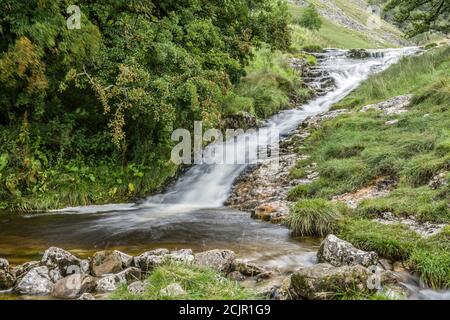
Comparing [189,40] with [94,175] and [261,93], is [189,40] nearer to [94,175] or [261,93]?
[94,175]

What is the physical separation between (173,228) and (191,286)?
4259 mm

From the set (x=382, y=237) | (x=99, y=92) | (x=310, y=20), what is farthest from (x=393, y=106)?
(x=310, y=20)

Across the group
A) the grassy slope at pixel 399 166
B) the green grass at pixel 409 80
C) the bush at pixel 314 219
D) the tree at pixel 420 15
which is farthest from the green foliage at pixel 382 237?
the tree at pixel 420 15

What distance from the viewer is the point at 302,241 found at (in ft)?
27.2

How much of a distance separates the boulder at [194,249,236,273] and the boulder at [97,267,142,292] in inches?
34.0

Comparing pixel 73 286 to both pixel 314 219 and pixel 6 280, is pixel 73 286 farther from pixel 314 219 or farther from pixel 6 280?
pixel 314 219

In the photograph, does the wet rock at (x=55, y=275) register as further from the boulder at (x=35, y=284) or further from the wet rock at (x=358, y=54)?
the wet rock at (x=358, y=54)

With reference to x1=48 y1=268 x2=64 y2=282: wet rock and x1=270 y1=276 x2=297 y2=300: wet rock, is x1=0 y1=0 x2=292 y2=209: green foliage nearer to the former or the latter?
x1=48 y1=268 x2=64 y2=282: wet rock

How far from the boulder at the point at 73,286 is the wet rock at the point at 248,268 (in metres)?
1.97

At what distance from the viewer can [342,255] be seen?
6633 mm

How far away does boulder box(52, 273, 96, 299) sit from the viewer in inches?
221

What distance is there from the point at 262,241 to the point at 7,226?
5.71m

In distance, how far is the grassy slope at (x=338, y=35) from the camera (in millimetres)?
40131

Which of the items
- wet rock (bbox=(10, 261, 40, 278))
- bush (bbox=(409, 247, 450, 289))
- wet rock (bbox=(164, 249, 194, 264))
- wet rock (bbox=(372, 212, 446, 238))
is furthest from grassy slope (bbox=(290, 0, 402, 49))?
wet rock (bbox=(10, 261, 40, 278))
